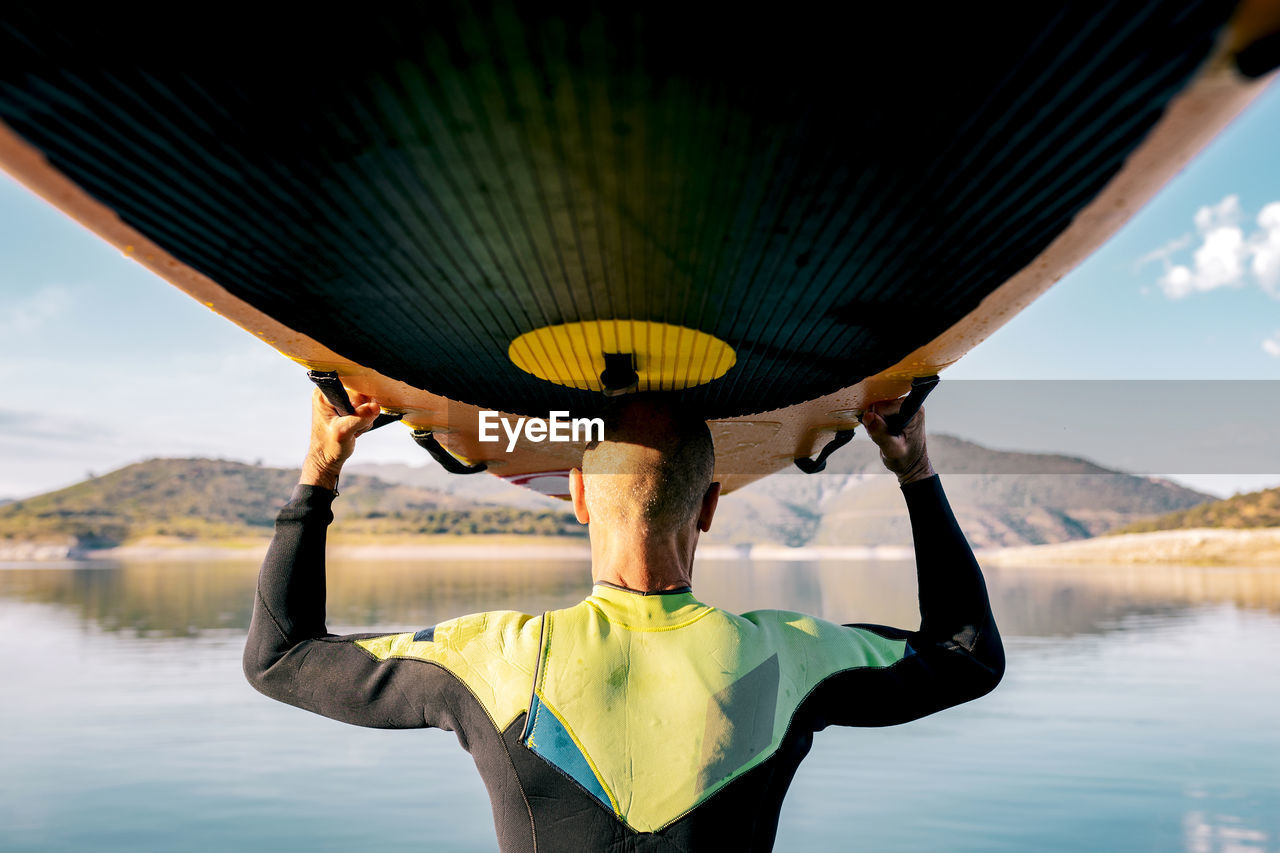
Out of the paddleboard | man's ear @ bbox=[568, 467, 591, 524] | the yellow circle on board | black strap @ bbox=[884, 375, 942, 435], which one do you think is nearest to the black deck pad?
the paddleboard

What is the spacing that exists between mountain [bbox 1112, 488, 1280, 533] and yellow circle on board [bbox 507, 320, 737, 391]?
130 m

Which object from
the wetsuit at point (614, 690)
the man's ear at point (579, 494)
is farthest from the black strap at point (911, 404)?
the man's ear at point (579, 494)

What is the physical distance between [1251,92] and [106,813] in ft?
58.9

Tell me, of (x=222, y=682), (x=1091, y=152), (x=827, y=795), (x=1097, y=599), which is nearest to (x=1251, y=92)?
(x=1091, y=152)

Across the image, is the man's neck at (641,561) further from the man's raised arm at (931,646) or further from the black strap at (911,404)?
the black strap at (911,404)

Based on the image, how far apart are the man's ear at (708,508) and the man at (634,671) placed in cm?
8

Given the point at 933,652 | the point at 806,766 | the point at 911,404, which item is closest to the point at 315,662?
the point at 933,652

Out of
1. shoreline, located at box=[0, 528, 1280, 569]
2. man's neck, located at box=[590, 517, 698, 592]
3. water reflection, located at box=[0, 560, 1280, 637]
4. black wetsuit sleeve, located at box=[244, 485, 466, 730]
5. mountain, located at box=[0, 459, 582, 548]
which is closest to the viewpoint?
black wetsuit sleeve, located at box=[244, 485, 466, 730]

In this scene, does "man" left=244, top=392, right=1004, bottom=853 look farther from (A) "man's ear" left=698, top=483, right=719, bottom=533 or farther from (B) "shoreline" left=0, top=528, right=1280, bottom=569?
(B) "shoreline" left=0, top=528, right=1280, bottom=569

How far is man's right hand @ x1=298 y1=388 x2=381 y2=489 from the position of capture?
2.45 m

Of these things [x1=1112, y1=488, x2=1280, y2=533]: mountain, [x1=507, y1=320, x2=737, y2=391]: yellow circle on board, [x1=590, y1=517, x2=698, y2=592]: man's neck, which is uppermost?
[x1=507, y1=320, x2=737, y2=391]: yellow circle on board

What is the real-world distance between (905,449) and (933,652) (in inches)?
29.0

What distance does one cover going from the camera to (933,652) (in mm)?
2324

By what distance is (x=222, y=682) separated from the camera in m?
24.1
